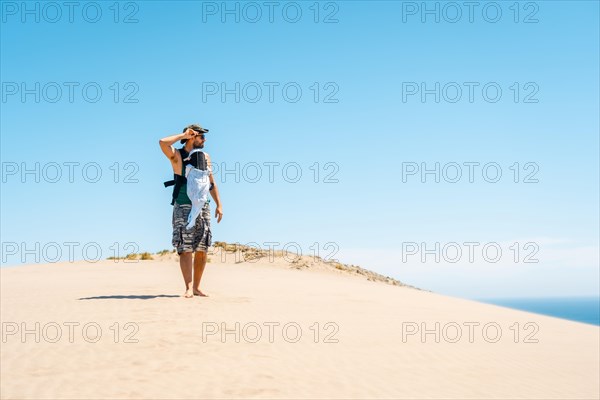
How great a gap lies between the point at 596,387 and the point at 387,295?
19.6ft

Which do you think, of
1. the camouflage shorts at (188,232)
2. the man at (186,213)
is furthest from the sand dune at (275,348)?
the camouflage shorts at (188,232)

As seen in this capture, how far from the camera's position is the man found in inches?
339

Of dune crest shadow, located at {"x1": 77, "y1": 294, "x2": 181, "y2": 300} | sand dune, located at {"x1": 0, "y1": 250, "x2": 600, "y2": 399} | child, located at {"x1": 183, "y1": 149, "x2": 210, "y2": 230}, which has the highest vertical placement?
child, located at {"x1": 183, "y1": 149, "x2": 210, "y2": 230}

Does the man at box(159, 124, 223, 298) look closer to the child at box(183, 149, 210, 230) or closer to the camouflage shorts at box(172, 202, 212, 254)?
the camouflage shorts at box(172, 202, 212, 254)

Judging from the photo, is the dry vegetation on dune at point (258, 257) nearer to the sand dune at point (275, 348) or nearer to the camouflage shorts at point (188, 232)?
the sand dune at point (275, 348)

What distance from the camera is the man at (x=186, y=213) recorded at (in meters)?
8.60

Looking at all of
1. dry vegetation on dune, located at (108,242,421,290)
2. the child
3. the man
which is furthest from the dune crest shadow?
dry vegetation on dune, located at (108,242,421,290)

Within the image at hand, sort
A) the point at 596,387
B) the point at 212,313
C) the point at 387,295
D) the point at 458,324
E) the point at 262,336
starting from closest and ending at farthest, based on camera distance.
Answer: the point at 596,387, the point at 262,336, the point at 212,313, the point at 458,324, the point at 387,295

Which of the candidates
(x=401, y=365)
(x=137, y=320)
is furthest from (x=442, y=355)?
(x=137, y=320)

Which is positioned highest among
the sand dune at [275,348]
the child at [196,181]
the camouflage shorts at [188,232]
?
the child at [196,181]

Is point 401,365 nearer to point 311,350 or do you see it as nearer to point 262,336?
point 311,350

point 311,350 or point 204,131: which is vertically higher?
point 204,131

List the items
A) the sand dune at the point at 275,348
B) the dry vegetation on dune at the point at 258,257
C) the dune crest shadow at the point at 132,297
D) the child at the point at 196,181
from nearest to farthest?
the sand dune at the point at 275,348
the child at the point at 196,181
the dune crest shadow at the point at 132,297
the dry vegetation on dune at the point at 258,257

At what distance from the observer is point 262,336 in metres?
6.48
